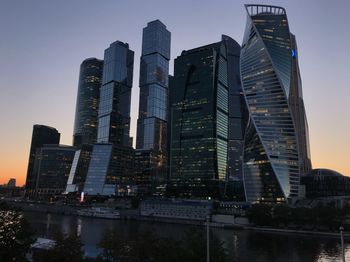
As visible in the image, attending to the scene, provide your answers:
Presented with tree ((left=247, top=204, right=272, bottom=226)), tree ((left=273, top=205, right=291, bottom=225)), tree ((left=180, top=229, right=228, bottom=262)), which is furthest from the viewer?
tree ((left=247, top=204, right=272, bottom=226))

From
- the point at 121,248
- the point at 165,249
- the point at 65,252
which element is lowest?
the point at 65,252

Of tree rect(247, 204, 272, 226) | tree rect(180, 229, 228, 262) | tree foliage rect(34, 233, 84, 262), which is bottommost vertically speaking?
tree foliage rect(34, 233, 84, 262)

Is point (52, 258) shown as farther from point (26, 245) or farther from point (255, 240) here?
point (255, 240)

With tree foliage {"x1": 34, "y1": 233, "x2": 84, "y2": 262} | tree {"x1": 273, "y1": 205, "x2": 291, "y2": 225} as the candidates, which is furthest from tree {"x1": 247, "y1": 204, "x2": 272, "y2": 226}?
tree foliage {"x1": 34, "y1": 233, "x2": 84, "y2": 262}

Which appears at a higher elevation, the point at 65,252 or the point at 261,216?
the point at 261,216

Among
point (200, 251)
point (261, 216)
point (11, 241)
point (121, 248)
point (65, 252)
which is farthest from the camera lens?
point (261, 216)

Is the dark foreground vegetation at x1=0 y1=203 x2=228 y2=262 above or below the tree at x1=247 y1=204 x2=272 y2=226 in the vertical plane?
below

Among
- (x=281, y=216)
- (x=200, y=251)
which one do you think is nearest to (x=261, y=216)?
(x=281, y=216)

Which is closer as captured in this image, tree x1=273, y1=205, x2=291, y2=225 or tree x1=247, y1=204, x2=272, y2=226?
tree x1=273, y1=205, x2=291, y2=225

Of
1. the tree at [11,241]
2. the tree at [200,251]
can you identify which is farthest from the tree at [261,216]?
the tree at [11,241]

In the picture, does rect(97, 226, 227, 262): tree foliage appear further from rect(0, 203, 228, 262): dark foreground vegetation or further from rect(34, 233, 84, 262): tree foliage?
rect(34, 233, 84, 262): tree foliage

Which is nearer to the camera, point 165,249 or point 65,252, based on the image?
point 65,252

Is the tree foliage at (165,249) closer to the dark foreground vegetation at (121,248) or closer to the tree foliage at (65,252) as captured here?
the dark foreground vegetation at (121,248)

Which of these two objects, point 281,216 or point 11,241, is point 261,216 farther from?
point 11,241
